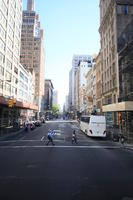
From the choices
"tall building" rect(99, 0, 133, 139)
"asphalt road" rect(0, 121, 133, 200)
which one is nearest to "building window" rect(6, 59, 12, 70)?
"tall building" rect(99, 0, 133, 139)

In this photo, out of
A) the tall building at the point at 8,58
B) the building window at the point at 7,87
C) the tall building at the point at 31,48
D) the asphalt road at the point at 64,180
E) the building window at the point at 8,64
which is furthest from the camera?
the tall building at the point at 31,48

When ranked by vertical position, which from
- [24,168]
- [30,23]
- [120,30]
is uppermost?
[30,23]

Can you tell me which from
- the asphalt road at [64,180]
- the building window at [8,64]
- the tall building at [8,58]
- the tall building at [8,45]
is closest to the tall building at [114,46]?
the tall building at [8,58]

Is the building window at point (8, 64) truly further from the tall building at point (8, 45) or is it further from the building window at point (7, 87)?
the building window at point (7, 87)

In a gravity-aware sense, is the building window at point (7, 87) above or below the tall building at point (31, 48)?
below

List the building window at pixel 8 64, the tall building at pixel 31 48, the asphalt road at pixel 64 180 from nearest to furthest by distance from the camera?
the asphalt road at pixel 64 180 → the building window at pixel 8 64 → the tall building at pixel 31 48

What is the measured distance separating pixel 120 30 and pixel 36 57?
73.7m

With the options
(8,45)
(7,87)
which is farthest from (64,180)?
(8,45)

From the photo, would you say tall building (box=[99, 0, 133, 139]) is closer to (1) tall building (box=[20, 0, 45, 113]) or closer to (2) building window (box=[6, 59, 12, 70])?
(2) building window (box=[6, 59, 12, 70])

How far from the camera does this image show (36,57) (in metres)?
105

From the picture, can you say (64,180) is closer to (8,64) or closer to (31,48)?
(8,64)

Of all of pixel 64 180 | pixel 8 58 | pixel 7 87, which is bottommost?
pixel 64 180

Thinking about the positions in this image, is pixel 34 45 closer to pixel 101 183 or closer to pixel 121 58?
pixel 121 58

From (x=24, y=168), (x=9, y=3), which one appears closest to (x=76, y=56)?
(x=9, y=3)
